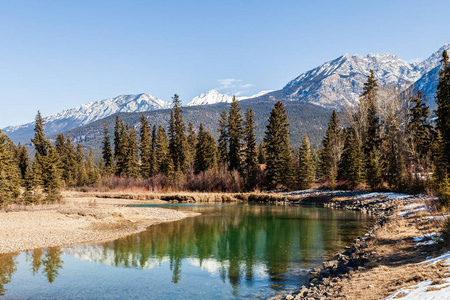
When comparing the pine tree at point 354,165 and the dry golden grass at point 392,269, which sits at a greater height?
the pine tree at point 354,165

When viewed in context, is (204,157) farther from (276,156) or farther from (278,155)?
(278,155)

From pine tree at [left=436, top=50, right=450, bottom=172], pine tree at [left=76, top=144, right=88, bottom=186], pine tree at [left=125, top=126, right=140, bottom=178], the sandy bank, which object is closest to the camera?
the sandy bank

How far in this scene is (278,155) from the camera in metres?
69.0

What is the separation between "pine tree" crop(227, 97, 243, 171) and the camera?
245 ft

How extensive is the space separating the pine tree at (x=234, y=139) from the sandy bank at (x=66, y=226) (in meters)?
36.7

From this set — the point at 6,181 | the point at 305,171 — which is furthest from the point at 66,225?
the point at 305,171

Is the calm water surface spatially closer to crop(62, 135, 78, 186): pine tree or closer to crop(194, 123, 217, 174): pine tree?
crop(194, 123, 217, 174): pine tree

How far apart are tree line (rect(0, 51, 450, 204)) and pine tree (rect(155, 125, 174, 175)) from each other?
0.24m

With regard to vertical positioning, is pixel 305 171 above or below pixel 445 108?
below

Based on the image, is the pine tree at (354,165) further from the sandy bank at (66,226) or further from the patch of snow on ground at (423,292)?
the patch of snow on ground at (423,292)

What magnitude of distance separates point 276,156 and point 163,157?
89.6ft

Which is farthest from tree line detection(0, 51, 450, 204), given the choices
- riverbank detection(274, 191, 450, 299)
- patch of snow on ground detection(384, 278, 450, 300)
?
patch of snow on ground detection(384, 278, 450, 300)

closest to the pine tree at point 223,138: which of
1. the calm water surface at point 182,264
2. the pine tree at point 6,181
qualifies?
the pine tree at point 6,181

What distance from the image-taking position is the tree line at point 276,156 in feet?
139
